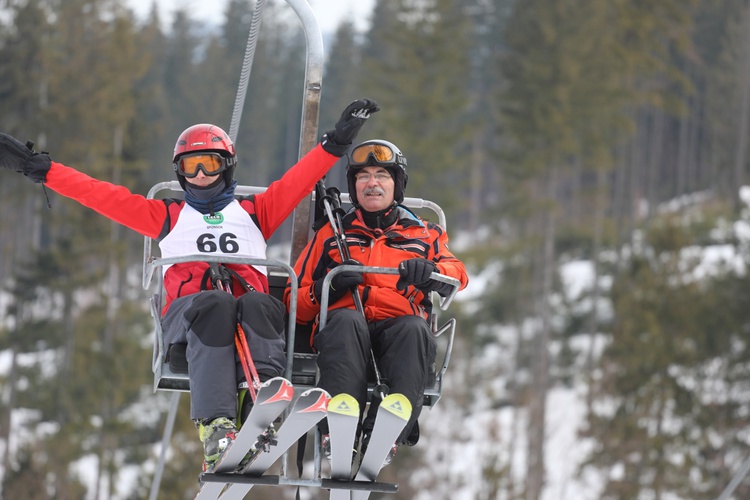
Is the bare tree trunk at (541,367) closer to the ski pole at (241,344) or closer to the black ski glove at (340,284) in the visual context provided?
the black ski glove at (340,284)

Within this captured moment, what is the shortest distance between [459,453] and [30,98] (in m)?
15.5

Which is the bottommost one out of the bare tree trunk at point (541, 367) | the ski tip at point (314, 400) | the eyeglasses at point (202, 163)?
the ski tip at point (314, 400)

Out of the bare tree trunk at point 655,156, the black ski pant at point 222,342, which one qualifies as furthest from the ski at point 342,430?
the bare tree trunk at point 655,156

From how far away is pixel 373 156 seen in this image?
6.42 m

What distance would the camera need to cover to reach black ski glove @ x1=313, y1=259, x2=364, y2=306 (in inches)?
244

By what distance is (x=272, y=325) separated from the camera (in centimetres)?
584

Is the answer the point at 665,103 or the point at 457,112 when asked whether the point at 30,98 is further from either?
the point at 665,103

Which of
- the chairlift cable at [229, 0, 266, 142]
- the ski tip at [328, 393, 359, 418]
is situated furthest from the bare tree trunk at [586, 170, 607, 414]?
the ski tip at [328, 393, 359, 418]

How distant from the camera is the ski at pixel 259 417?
5.25m

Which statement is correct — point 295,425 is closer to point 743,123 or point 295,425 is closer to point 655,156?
point 743,123

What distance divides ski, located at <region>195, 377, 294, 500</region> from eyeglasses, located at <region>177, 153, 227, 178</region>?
4.94ft

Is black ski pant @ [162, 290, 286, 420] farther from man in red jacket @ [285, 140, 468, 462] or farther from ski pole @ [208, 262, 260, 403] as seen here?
man in red jacket @ [285, 140, 468, 462]

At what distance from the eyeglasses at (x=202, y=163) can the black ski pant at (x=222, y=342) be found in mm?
797

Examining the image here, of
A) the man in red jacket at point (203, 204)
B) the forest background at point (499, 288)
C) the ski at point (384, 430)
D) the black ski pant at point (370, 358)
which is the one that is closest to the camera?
the ski at point (384, 430)
